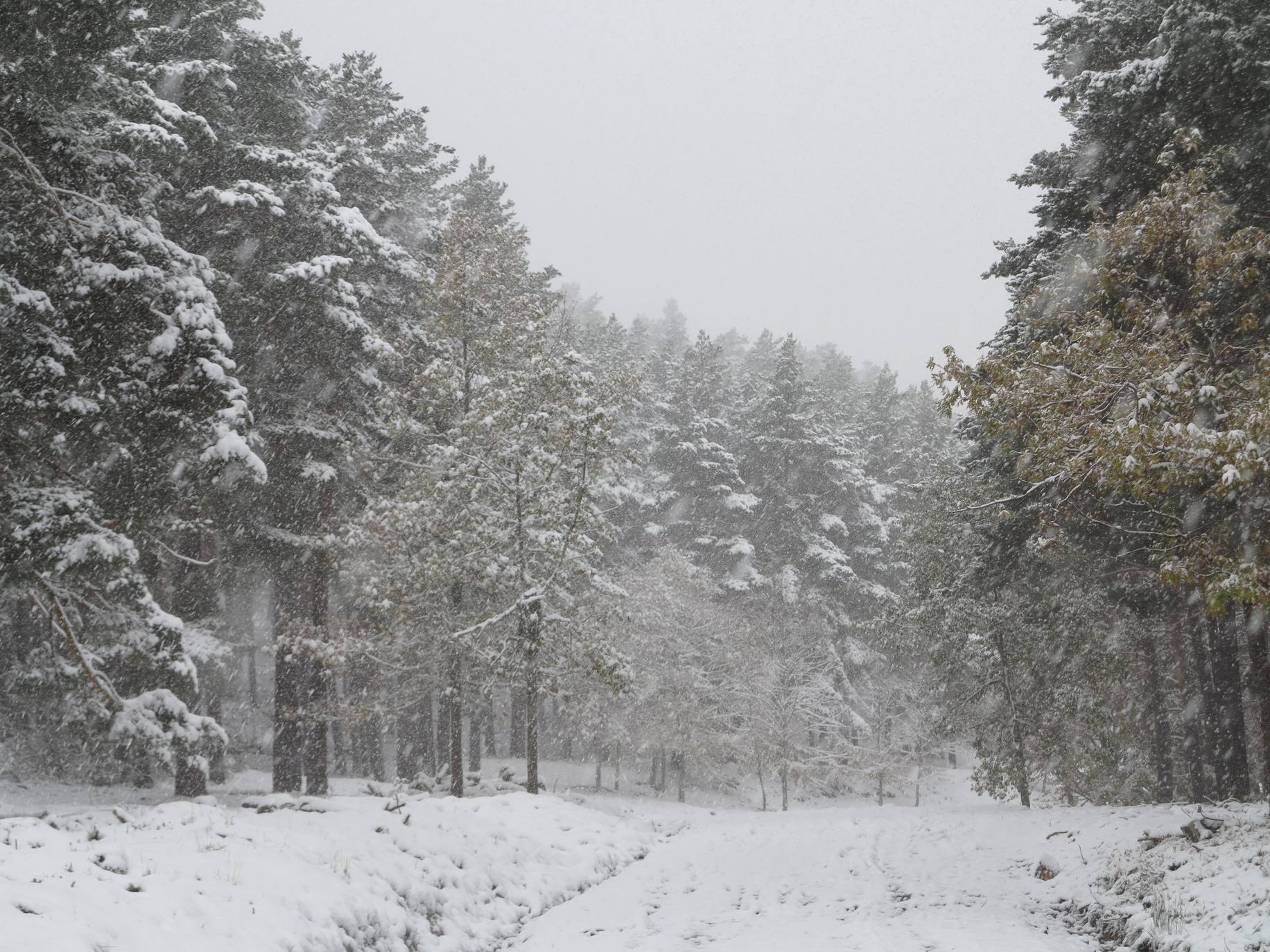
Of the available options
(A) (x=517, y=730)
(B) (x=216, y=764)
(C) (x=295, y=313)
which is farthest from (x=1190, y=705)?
(B) (x=216, y=764)

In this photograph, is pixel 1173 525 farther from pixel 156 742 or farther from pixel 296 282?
pixel 296 282

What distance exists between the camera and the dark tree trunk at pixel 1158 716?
60.8 ft

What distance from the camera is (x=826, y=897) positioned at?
10.1 m

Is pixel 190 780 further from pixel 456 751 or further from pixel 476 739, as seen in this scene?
pixel 476 739

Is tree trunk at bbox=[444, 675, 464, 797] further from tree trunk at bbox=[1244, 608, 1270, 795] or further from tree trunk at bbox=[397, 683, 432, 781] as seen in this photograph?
tree trunk at bbox=[1244, 608, 1270, 795]

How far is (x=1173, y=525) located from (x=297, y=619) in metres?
14.8

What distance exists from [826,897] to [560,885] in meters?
3.51

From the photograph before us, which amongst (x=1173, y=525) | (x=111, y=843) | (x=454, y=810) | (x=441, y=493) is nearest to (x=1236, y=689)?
(x=1173, y=525)

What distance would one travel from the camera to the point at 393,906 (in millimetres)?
7621

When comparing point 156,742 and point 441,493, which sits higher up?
point 441,493

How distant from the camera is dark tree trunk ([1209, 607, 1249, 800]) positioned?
12992 millimetres

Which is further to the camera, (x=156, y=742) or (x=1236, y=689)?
(x=1236, y=689)

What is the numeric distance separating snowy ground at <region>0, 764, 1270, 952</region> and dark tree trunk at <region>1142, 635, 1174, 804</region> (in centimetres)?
654

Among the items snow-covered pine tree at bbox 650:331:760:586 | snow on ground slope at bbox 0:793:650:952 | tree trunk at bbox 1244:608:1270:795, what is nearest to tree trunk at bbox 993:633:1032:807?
tree trunk at bbox 1244:608:1270:795
